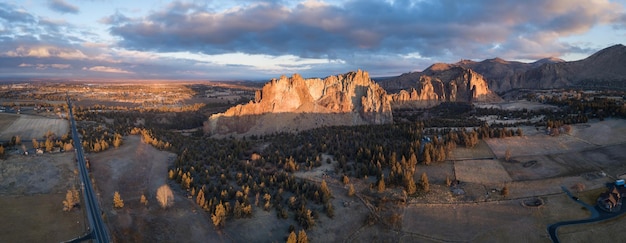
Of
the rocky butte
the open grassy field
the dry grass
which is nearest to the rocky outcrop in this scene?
the rocky butte

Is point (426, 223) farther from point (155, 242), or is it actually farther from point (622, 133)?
point (622, 133)

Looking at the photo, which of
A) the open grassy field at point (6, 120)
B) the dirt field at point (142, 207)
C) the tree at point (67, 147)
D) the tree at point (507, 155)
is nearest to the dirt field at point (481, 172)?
the tree at point (507, 155)

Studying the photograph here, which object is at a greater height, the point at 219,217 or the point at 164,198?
the point at 164,198

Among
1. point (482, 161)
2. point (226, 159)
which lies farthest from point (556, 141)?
point (226, 159)

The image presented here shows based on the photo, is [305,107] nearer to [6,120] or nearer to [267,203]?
[267,203]

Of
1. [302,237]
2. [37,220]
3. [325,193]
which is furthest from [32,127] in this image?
[302,237]

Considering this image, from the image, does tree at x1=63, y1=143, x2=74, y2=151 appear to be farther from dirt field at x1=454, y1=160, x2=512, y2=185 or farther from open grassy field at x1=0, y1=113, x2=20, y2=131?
dirt field at x1=454, y1=160, x2=512, y2=185
